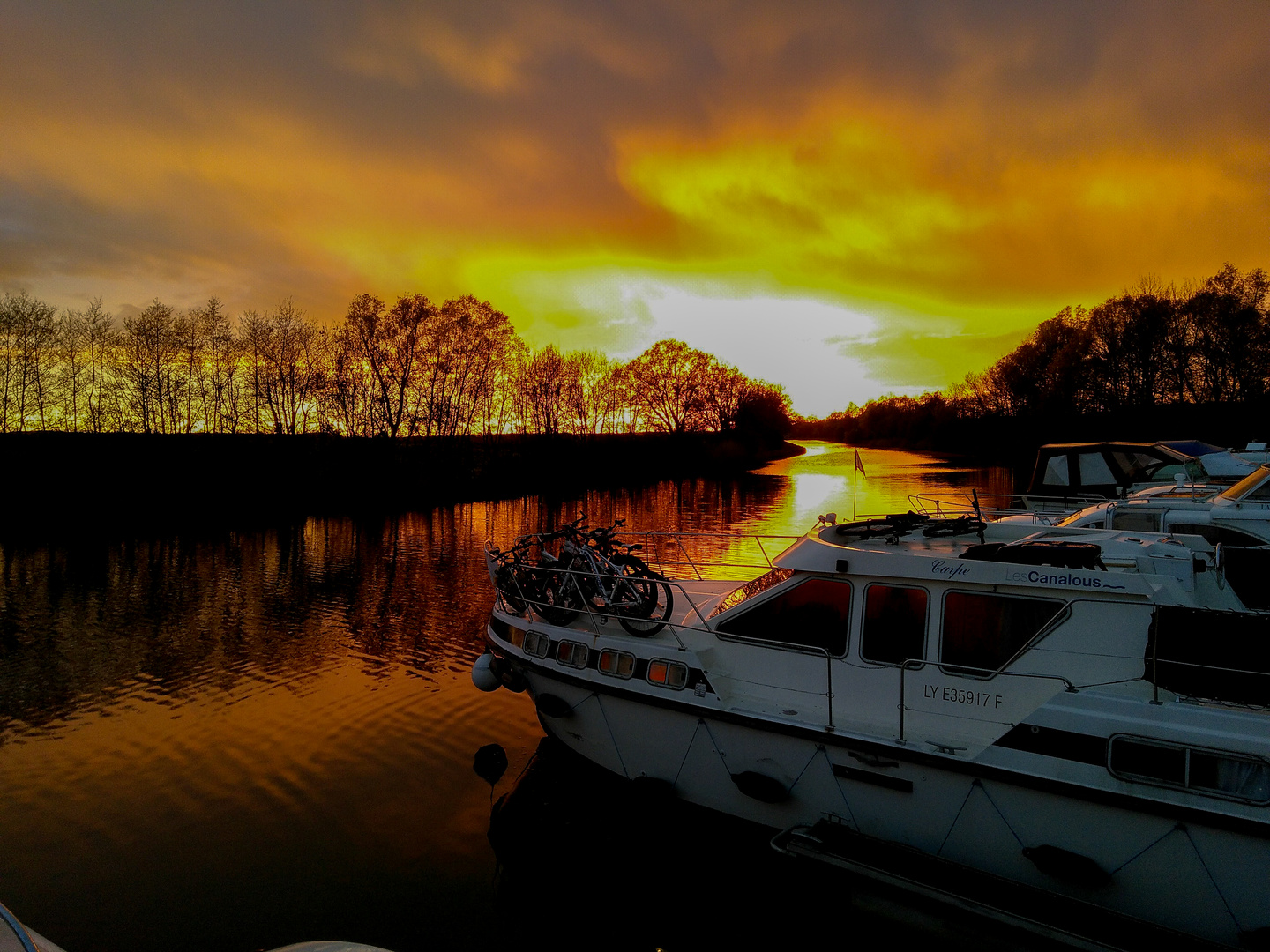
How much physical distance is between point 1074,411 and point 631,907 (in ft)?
302

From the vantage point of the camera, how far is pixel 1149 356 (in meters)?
76.8

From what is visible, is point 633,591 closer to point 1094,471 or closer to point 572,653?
point 572,653

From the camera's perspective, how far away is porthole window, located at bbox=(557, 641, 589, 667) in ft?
29.0

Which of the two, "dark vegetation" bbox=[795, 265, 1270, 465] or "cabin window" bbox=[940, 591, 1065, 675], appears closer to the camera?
"cabin window" bbox=[940, 591, 1065, 675]

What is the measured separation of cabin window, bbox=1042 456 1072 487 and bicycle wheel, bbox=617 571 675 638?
1830 centimetres

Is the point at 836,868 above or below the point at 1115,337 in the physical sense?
below

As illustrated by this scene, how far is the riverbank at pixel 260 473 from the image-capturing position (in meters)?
39.1

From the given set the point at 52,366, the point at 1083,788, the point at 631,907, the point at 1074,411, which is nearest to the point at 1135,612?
the point at 1083,788

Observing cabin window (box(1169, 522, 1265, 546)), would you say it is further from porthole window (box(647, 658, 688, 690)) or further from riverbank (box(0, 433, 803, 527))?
riverbank (box(0, 433, 803, 527))

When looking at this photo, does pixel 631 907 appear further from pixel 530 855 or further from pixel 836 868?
pixel 836 868

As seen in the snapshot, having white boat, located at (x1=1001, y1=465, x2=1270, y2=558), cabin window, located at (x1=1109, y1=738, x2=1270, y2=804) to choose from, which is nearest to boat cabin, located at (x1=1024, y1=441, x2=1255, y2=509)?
white boat, located at (x1=1001, y1=465, x2=1270, y2=558)

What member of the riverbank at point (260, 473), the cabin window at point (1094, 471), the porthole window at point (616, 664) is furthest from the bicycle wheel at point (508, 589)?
the riverbank at point (260, 473)

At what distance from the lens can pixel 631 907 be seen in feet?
24.1

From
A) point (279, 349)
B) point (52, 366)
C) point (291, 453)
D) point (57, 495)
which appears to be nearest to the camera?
point (57, 495)
